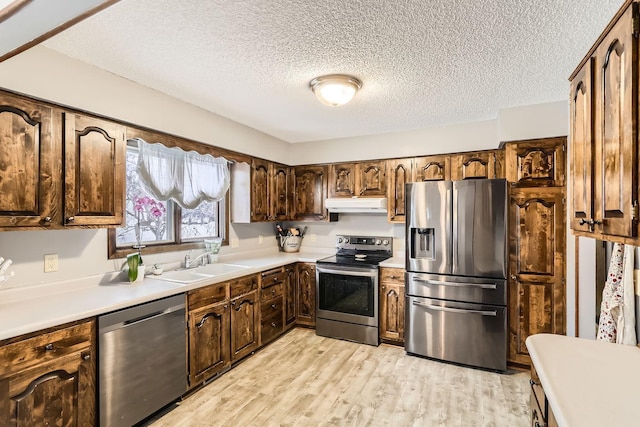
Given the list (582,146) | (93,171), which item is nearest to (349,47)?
(582,146)

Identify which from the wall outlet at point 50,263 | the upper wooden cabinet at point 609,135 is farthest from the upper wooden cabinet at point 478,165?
the wall outlet at point 50,263

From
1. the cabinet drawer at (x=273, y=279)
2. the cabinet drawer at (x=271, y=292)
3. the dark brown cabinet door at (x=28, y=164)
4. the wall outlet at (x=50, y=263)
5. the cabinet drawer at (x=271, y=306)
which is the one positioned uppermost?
the dark brown cabinet door at (x=28, y=164)

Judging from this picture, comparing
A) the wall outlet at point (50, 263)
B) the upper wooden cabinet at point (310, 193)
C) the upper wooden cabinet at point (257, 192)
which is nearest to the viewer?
the wall outlet at point (50, 263)

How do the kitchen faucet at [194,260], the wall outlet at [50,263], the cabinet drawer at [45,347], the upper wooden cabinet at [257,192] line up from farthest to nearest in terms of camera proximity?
1. the upper wooden cabinet at [257,192]
2. the kitchen faucet at [194,260]
3. the wall outlet at [50,263]
4. the cabinet drawer at [45,347]

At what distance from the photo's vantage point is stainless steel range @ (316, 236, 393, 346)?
3.55 metres

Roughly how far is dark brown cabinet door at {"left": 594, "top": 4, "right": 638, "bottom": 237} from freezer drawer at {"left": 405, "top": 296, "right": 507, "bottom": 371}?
1.98m

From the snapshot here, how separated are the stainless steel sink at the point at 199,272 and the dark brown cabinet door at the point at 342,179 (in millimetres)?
1556

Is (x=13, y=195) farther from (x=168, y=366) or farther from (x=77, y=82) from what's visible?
(x=168, y=366)

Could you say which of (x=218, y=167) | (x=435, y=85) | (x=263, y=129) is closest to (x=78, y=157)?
(x=218, y=167)

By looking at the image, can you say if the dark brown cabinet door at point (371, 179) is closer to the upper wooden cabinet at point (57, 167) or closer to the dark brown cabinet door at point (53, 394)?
the upper wooden cabinet at point (57, 167)

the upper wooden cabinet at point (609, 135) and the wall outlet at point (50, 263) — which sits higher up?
the upper wooden cabinet at point (609, 135)

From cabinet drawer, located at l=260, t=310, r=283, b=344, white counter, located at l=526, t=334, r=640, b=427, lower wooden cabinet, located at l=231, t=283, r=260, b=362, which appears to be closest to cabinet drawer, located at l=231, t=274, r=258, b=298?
lower wooden cabinet, located at l=231, t=283, r=260, b=362

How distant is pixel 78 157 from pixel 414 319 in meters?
3.15

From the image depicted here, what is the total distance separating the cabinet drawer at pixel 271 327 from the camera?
3.39m
